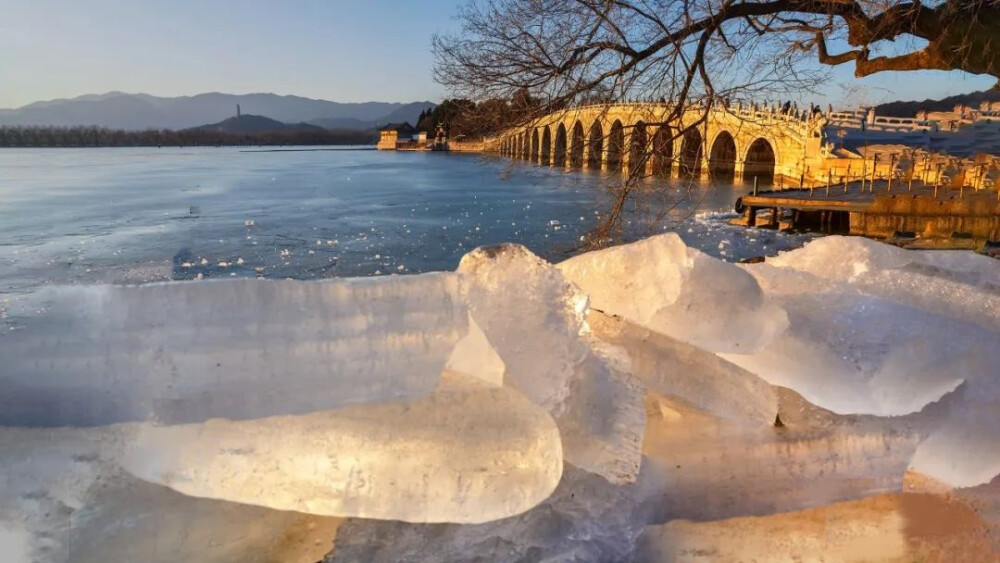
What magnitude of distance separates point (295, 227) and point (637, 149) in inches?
765

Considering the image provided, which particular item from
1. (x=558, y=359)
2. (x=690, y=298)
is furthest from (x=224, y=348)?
(x=690, y=298)

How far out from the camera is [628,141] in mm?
6652

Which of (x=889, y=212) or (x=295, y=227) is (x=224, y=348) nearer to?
(x=889, y=212)

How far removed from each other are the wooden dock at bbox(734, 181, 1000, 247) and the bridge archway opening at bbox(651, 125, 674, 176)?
9.66 metres

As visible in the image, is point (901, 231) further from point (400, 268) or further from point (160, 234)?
point (160, 234)

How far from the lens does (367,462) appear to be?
1113 millimetres

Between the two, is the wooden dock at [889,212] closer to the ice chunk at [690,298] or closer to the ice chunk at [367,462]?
the ice chunk at [690,298]

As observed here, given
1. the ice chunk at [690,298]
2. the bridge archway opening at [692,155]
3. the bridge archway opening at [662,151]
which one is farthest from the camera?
the bridge archway opening at [692,155]

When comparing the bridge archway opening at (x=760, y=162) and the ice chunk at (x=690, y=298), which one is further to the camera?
the bridge archway opening at (x=760, y=162)

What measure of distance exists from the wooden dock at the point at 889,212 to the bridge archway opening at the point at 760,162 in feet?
84.9

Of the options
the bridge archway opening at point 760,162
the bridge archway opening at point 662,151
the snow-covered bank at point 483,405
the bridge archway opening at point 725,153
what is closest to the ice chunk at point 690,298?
the snow-covered bank at point 483,405

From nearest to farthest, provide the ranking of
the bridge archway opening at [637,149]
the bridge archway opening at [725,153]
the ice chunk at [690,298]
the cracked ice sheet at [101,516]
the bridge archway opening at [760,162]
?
the cracked ice sheet at [101,516]
the ice chunk at [690,298]
the bridge archway opening at [637,149]
the bridge archway opening at [725,153]
the bridge archway opening at [760,162]

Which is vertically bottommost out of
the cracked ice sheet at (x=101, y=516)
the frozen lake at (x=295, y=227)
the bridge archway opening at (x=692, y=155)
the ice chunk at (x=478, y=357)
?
the frozen lake at (x=295, y=227)

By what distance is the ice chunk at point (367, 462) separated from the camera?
1.08m
